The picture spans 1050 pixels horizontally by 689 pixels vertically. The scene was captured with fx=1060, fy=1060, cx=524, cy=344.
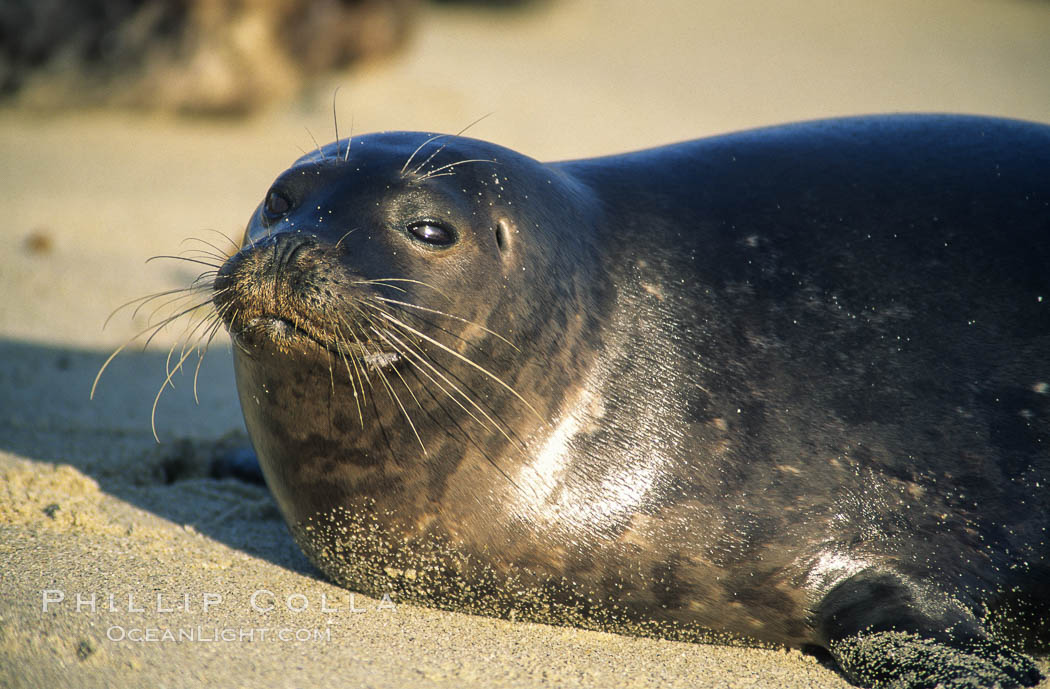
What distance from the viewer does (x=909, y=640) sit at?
2.75m

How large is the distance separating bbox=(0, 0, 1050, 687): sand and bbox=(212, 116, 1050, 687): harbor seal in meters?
0.19

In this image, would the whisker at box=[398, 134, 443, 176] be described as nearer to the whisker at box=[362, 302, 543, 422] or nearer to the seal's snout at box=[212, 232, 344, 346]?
the seal's snout at box=[212, 232, 344, 346]

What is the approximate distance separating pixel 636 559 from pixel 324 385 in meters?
0.96

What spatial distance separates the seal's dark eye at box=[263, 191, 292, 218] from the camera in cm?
299

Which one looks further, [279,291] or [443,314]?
[443,314]

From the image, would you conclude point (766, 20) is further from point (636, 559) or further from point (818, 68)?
point (636, 559)

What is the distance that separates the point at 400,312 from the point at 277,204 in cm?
56

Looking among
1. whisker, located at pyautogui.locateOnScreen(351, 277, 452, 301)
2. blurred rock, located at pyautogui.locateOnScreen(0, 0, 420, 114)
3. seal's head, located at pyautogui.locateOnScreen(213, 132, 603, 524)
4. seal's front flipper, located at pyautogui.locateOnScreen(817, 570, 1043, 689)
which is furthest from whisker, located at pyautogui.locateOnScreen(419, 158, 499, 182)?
blurred rock, located at pyautogui.locateOnScreen(0, 0, 420, 114)

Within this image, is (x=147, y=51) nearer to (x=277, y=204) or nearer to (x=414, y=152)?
(x=277, y=204)

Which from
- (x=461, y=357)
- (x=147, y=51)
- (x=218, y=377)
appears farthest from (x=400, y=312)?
(x=147, y=51)

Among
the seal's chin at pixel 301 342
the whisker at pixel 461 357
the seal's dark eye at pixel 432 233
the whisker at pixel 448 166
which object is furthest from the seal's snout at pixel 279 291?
the whisker at pixel 448 166

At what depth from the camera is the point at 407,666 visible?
2.71 meters

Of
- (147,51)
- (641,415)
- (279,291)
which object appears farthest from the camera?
(147,51)

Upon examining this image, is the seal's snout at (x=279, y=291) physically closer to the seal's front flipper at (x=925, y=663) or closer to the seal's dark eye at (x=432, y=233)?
the seal's dark eye at (x=432, y=233)
